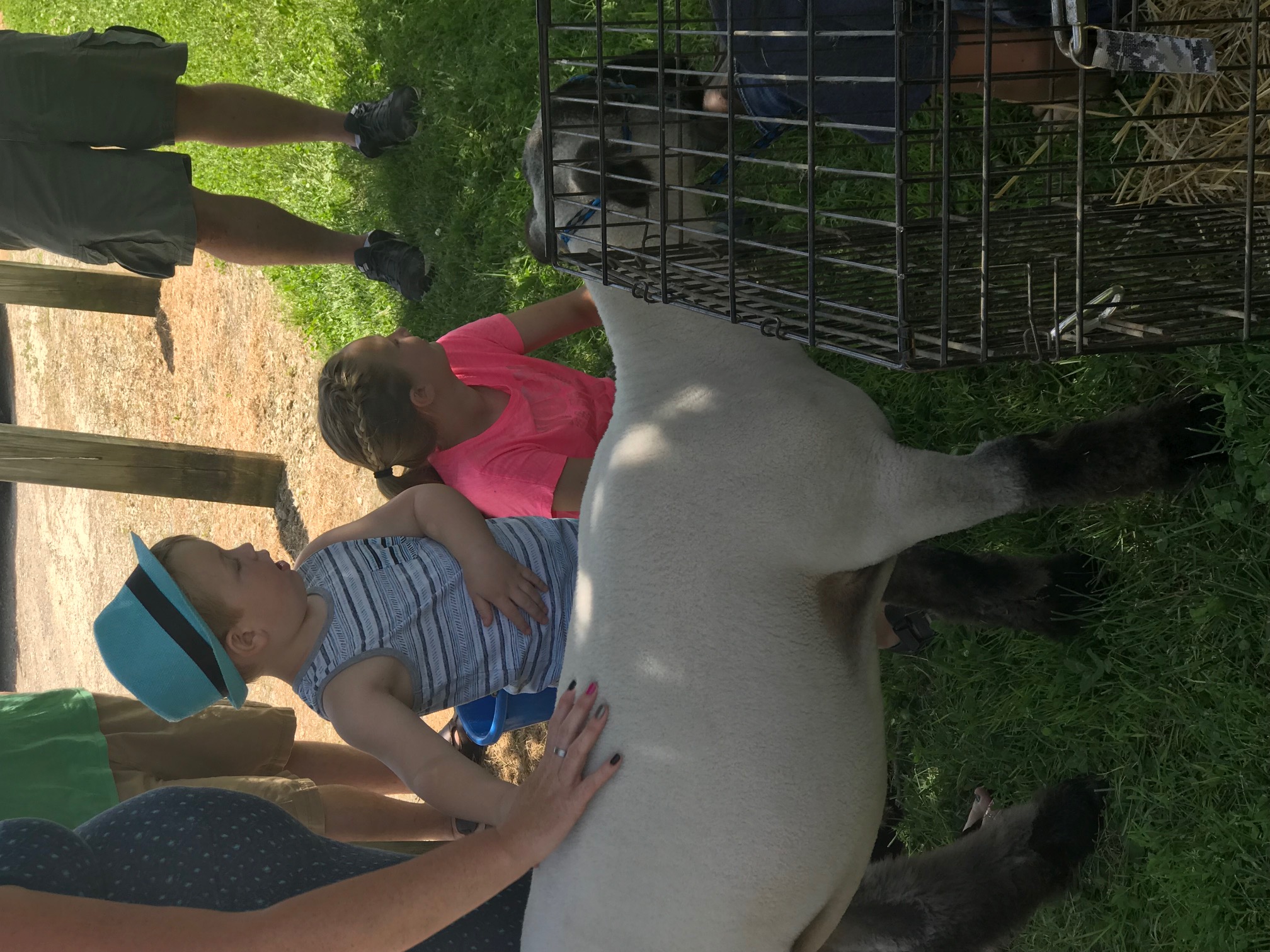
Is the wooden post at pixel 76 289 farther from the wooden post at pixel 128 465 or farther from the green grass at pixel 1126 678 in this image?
the green grass at pixel 1126 678

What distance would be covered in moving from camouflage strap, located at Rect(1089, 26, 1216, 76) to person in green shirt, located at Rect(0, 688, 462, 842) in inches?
97.3

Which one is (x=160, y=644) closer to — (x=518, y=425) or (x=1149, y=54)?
(x=518, y=425)

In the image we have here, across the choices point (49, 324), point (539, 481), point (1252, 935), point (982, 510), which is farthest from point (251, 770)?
point (49, 324)

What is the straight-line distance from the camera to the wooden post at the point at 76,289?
196 inches

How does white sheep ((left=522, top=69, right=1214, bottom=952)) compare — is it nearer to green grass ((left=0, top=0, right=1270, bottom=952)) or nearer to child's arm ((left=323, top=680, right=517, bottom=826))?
child's arm ((left=323, top=680, right=517, bottom=826))

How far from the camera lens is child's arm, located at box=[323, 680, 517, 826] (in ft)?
6.45

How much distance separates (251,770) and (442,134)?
8.53 feet

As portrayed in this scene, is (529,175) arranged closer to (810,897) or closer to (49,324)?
(810,897)

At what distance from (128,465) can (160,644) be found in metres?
2.61

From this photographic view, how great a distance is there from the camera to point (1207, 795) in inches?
93.9

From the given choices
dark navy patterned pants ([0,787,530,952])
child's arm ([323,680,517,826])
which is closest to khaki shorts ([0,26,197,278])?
child's arm ([323,680,517,826])

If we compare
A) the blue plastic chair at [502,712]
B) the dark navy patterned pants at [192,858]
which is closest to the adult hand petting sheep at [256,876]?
the dark navy patterned pants at [192,858]

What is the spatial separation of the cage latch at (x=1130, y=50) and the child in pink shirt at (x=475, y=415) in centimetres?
169

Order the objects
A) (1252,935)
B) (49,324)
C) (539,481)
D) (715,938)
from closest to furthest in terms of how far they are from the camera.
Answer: (715,938), (1252,935), (539,481), (49,324)
